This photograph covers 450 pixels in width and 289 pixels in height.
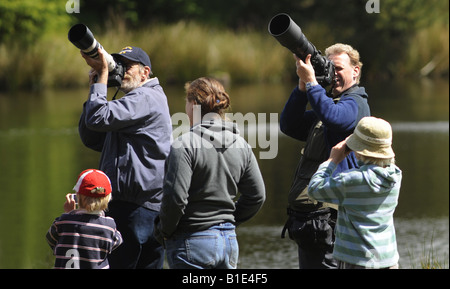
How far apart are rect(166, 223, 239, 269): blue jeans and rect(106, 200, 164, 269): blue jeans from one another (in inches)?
19.7

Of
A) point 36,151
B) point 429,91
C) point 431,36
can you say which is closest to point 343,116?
point 36,151

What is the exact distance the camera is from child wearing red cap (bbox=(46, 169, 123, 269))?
3686mm

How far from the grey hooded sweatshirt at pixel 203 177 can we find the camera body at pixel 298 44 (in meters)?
0.52

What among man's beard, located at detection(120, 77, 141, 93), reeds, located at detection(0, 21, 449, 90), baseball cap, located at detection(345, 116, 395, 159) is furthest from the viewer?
reeds, located at detection(0, 21, 449, 90)

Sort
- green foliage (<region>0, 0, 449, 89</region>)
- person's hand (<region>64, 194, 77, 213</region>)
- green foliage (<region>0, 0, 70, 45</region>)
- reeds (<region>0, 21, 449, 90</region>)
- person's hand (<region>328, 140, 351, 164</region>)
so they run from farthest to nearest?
green foliage (<region>0, 0, 70, 45</region>), green foliage (<region>0, 0, 449, 89</region>), reeds (<region>0, 21, 449, 90</region>), person's hand (<region>64, 194, 77, 213</region>), person's hand (<region>328, 140, 351, 164</region>)

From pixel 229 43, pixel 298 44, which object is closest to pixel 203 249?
pixel 298 44

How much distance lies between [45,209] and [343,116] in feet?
18.9

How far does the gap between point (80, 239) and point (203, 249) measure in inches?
21.6

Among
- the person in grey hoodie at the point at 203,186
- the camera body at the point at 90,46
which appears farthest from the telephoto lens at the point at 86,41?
the person in grey hoodie at the point at 203,186

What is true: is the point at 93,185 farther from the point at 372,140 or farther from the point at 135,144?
the point at 372,140

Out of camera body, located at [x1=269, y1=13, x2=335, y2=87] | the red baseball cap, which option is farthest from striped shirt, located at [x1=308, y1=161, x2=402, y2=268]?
the red baseball cap

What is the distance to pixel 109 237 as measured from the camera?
374 centimetres

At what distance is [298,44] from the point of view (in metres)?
3.92

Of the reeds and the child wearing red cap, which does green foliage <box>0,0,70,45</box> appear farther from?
the child wearing red cap
